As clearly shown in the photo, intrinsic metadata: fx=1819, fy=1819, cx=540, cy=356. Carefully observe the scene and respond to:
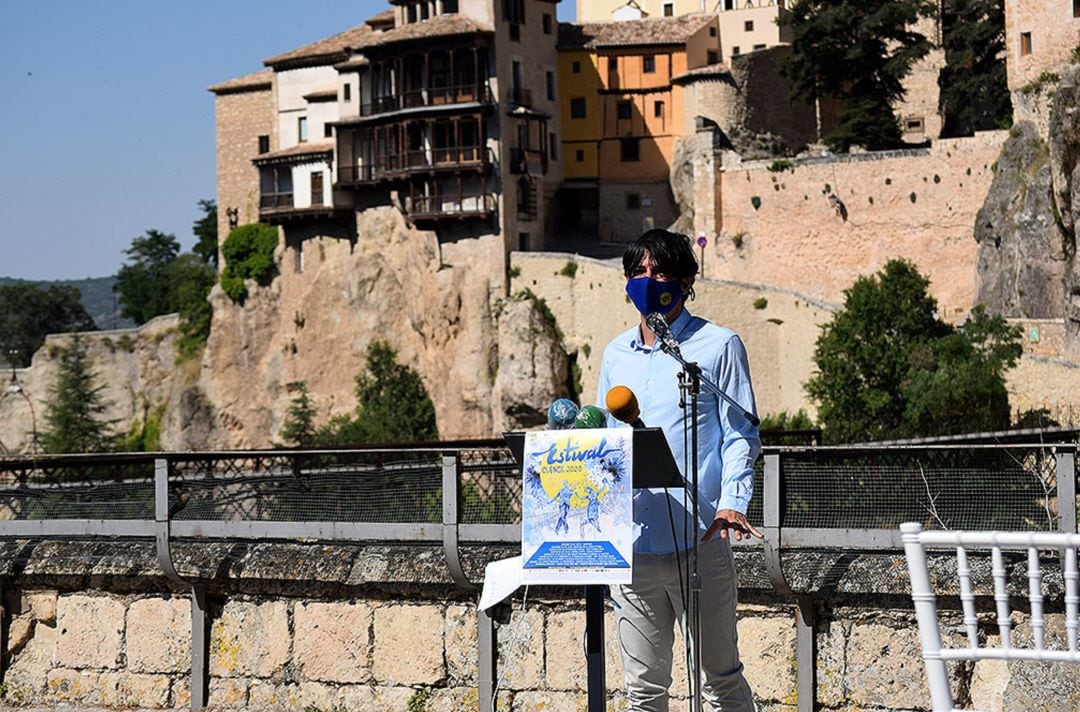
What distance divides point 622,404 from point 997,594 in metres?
1.56

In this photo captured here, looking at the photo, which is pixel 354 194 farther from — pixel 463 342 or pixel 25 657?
pixel 25 657

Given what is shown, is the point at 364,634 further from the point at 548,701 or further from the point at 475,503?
the point at 548,701

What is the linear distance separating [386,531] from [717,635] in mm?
2670

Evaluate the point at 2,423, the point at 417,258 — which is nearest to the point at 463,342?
the point at 417,258

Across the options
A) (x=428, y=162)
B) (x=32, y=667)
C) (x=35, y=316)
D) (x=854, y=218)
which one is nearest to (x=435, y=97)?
(x=428, y=162)

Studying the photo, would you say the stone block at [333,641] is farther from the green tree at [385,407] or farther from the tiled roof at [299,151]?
the tiled roof at [299,151]

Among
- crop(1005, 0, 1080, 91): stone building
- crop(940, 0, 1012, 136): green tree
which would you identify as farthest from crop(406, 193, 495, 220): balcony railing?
crop(1005, 0, 1080, 91): stone building

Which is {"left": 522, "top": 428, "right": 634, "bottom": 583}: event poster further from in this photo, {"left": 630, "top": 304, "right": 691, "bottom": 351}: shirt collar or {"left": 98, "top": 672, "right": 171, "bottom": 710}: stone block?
{"left": 98, "top": 672, "right": 171, "bottom": 710}: stone block

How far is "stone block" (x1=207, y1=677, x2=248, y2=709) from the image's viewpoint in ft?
29.0

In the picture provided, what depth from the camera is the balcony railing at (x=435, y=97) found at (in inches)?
2296

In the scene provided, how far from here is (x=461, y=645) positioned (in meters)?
8.41

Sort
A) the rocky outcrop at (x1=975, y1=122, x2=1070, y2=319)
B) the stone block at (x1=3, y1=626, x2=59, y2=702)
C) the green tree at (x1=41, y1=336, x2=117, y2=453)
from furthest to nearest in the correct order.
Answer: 1. the green tree at (x1=41, y1=336, x2=117, y2=453)
2. the rocky outcrop at (x1=975, y1=122, x2=1070, y2=319)
3. the stone block at (x1=3, y1=626, x2=59, y2=702)

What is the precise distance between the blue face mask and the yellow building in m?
56.1

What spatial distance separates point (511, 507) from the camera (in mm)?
8984
